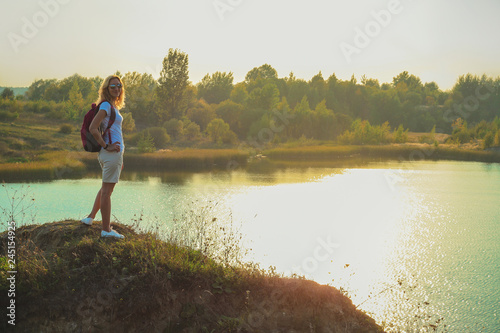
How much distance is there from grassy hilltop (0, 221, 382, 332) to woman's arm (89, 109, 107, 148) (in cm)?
130

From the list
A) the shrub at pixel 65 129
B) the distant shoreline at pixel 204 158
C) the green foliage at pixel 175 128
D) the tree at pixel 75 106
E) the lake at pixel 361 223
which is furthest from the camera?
the green foliage at pixel 175 128

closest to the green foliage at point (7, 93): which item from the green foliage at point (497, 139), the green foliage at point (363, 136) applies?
the green foliage at point (363, 136)

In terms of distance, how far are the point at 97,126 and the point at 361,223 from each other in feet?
39.8

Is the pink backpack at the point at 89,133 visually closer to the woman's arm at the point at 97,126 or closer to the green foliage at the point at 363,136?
the woman's arm at the point at 97,126

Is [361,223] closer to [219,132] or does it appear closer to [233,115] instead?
[219,132]

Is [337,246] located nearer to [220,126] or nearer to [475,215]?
[475,215]

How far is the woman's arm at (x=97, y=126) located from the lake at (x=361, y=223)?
4.47 feet

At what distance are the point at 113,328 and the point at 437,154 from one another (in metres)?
50.1

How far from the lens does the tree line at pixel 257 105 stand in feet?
170

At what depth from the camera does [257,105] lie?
2662 inches

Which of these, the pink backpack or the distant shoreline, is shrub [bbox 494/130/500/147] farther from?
the pink backpack

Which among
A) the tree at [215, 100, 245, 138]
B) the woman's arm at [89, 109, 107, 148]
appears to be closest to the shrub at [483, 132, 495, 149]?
the tree at [215, 100, 245, 138]

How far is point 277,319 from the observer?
5.20m

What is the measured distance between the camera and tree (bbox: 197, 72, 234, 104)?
85.7m
